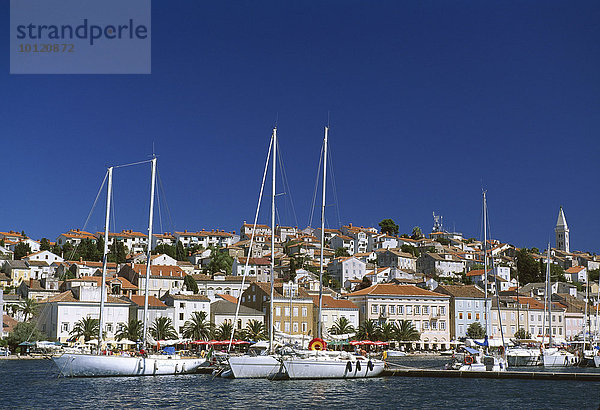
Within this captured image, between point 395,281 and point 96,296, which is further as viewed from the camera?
point 395,281

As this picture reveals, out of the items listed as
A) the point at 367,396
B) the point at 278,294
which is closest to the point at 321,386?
the point at 367,396

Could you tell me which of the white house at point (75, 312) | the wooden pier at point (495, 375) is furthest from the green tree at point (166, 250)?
the wooden pier at point (495, 375)

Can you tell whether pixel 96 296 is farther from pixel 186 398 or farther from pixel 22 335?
pixel 186 398

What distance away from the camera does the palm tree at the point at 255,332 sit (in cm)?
8300

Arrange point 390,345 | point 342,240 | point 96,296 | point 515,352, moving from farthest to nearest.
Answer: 1. point 342,240
2. point 390,345
3. point 96,296
4. point 515,352

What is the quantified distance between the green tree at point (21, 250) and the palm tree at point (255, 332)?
235ft

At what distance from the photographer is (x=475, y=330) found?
10156 centimetres

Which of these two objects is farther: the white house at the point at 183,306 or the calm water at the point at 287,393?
the white house at the point at 183,306

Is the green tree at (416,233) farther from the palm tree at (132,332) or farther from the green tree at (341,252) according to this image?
the palm tree at (132,332)

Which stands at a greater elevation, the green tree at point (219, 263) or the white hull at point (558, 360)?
the green tree at point (219, 263)

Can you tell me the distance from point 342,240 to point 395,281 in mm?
52323

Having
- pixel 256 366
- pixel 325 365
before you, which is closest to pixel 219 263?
pixel 256 366

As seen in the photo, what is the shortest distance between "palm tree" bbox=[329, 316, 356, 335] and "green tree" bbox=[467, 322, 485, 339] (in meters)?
19.3

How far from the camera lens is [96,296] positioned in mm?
85938
